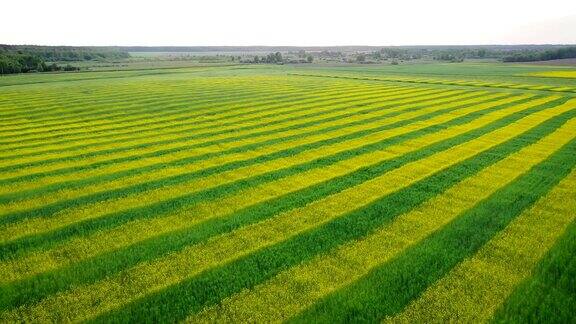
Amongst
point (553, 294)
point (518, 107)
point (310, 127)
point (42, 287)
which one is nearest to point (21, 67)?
point (310, 127)

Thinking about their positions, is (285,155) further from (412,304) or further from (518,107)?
(518,107)

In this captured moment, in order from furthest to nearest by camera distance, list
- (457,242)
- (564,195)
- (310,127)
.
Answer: (310,127), (564,195), (457,242)

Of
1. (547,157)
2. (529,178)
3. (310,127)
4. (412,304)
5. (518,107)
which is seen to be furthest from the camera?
(518,107)

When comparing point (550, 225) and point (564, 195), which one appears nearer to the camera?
point (550, 225)

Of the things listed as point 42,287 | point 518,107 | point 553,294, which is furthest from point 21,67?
point 553,294

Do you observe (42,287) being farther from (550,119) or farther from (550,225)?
(550,119)

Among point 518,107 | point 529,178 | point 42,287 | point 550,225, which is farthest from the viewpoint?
point 518,107
